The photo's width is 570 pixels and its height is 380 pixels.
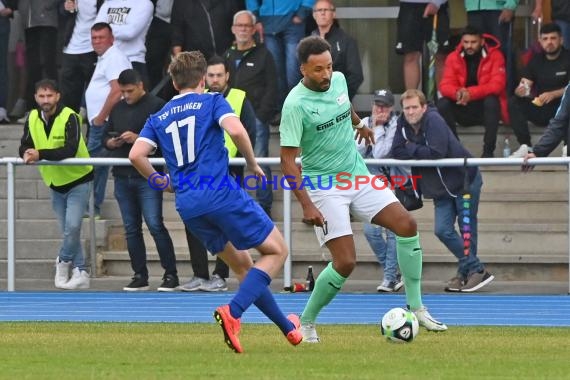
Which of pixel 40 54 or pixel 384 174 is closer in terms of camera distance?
pixel 384 174

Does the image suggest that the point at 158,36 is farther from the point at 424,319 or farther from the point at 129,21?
the point at 424,319

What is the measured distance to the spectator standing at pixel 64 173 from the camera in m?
16.2

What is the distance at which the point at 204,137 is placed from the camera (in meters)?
10.1

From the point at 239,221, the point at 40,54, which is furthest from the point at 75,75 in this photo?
the point at 239,221

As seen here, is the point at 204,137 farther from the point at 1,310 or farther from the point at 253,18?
the point at 253,18

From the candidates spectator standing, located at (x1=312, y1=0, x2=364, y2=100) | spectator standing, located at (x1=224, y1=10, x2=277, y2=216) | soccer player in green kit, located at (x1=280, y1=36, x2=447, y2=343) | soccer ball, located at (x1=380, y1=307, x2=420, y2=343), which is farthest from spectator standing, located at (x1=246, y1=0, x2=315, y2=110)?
soccer ball, located at (x1=380, y1=307, x2=420, y2=343)

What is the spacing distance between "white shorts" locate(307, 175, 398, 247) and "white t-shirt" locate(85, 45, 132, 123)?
724 centimetres

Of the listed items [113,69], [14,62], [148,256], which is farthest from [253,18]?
[14,62]

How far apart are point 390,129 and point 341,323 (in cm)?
341

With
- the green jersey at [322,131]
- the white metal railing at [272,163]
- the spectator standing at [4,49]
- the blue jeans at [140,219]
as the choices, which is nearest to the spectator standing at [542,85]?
the white metal railing at [272,163]

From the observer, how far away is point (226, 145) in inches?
603

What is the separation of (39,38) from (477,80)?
18.9 feet

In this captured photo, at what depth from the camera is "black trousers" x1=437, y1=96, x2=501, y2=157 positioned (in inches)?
691

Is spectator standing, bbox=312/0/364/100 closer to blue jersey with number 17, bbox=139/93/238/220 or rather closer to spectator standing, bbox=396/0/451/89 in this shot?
spectator standing, bbox=396/0/451/89
